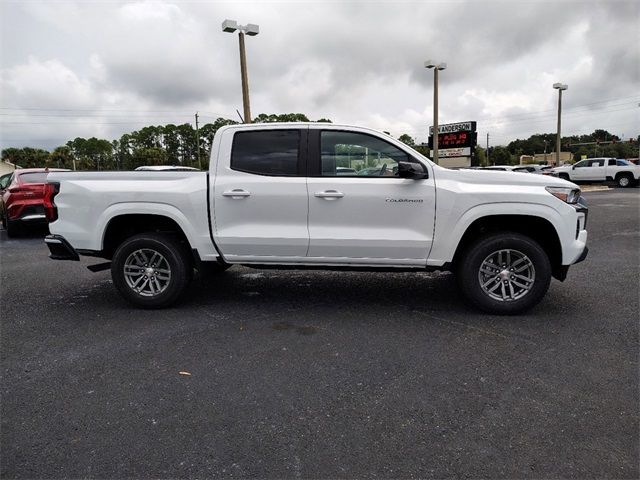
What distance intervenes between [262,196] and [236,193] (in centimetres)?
26

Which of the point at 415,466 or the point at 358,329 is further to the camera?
the point at 358,329

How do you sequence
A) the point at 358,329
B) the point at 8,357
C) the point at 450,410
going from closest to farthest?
the point at 450,410, the point at 8,357, the point at 358,329

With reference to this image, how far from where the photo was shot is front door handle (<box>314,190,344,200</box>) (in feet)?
15.3

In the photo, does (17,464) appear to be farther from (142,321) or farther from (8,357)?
(142,321)

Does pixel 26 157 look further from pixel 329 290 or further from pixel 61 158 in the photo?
pixel 329 290

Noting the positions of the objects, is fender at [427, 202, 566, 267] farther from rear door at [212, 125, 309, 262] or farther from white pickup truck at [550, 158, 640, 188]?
white pickup truck at [550, 158, 640, 188]

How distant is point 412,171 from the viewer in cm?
450

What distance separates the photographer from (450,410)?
2.98m

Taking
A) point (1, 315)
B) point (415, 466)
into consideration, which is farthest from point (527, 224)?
point (1, 315)

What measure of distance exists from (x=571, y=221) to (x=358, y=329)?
2306 millimetres

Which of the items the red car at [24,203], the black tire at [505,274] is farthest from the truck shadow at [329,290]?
the red car at [24,203]

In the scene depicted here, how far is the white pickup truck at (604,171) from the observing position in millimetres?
28422

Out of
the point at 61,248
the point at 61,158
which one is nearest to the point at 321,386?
the point at 61,248

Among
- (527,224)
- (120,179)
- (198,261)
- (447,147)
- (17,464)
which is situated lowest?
(17,464)
